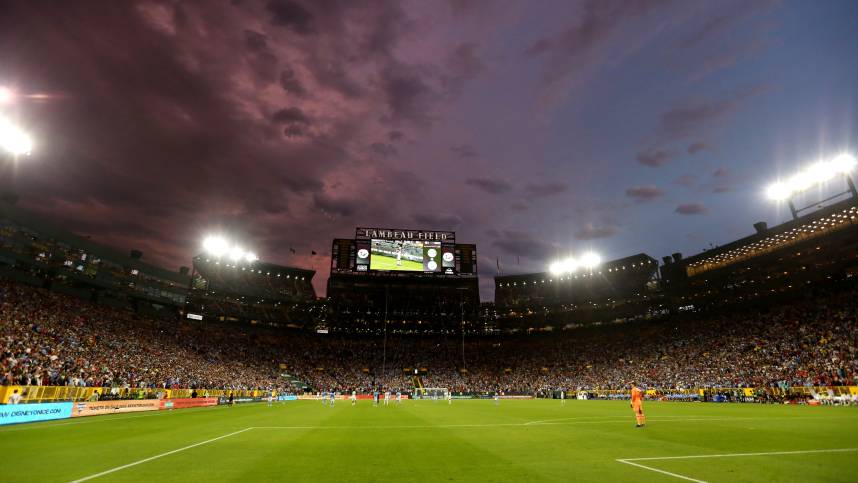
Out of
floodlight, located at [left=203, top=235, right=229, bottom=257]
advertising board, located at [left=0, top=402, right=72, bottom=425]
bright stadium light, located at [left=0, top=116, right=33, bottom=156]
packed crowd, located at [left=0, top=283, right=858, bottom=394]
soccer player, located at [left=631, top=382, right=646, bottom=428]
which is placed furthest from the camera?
floodlight, located at [left=203, top=235, right=229, bottom=257]

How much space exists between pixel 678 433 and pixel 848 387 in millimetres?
27948

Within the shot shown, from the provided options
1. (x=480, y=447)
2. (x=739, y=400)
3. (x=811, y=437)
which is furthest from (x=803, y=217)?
(x=480, y=447)

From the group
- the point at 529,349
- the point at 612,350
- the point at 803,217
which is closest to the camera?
the point at 803,217

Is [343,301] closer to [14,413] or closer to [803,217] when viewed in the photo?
[14,413]

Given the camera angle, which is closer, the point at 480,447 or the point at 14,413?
the point at 480,447

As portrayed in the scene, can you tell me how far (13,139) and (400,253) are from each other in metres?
44.5

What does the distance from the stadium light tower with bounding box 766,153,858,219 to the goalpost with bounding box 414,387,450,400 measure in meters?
50.3

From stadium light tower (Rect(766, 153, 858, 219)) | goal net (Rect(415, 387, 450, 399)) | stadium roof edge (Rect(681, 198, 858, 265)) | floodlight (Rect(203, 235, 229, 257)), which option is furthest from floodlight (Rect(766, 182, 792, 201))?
floodlight (Rect(203, 235, 229, 257))

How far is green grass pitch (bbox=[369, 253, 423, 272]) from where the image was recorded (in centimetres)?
6392

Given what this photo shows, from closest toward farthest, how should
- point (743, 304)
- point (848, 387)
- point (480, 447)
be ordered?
1. point (480, 447)
2. point (848, 387)
3. point (743, 304)

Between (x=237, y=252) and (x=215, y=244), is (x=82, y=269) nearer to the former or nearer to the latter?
(x=215, y=244)

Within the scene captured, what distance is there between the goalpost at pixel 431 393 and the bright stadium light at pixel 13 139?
51.7 meters

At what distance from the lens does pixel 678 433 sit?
49.0 ft

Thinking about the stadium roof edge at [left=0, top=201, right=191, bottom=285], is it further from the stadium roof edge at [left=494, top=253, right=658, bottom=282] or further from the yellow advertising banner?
the stadium roof edge at [left=494, top=253, right=658, bottom=282]
